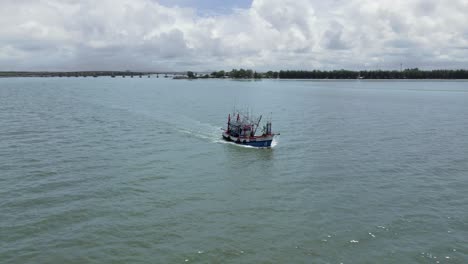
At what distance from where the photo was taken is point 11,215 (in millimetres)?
30203

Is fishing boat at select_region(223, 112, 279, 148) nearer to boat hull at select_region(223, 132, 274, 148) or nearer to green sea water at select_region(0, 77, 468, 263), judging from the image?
boat hull at select_region(223, 132, 274, 148)

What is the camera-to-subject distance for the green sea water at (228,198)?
2584 cm

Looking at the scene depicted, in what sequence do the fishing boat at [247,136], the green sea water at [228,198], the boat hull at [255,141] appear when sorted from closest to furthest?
the green sea water at [228,198] → the boat hull at [255,141] → the fishing boat at [247,136]

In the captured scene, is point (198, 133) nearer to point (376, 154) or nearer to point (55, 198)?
point (376, 154)

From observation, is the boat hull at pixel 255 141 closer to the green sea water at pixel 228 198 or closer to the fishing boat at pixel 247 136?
the fishing boat at pixel 247 136

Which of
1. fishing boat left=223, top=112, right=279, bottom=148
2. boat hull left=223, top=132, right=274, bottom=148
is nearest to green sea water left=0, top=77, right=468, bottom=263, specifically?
boat hull left=223, top=132, right=274, bottom=148

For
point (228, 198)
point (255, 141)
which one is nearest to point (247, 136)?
point (255, 141)

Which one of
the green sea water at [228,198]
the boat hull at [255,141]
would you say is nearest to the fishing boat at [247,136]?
the boat hull at [255,141]

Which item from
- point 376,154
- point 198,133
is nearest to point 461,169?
point 376,154

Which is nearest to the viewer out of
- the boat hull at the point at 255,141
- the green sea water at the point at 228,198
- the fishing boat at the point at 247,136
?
the green sea water at the point at 228,198

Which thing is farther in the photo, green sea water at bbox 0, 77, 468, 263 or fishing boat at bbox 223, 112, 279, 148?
fishing boat at bbox 223, 112, 279, 148

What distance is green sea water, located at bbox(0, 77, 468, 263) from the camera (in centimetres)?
2584

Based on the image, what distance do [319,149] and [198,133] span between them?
2339cm

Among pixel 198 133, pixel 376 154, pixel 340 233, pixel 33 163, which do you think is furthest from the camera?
pixel 198 133
